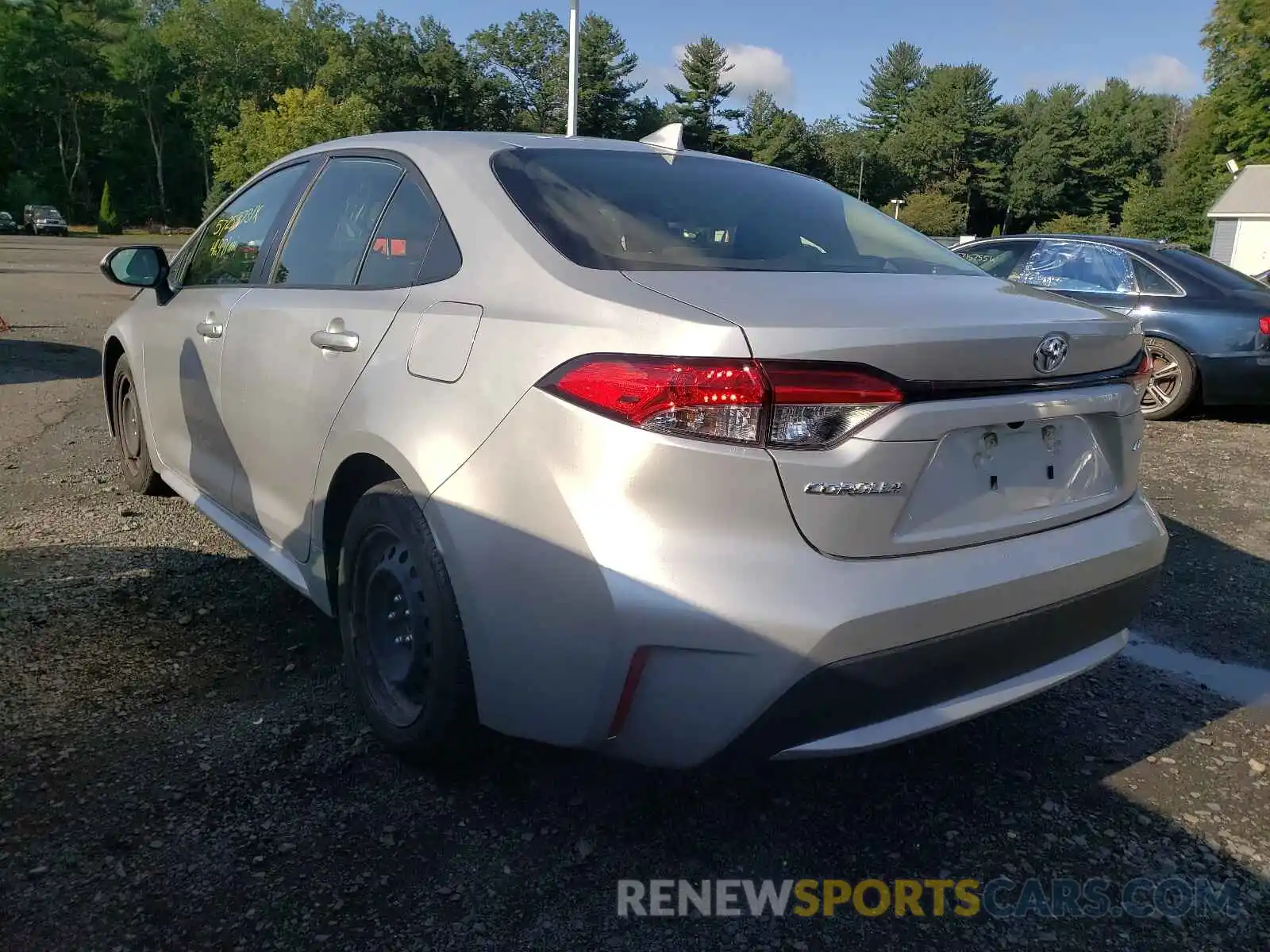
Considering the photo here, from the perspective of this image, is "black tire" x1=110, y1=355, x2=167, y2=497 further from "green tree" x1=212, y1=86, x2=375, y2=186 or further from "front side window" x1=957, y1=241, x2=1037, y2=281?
"green tree" x1=212, y1=86, x2=375, y2=186

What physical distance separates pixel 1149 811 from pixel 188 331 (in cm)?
359

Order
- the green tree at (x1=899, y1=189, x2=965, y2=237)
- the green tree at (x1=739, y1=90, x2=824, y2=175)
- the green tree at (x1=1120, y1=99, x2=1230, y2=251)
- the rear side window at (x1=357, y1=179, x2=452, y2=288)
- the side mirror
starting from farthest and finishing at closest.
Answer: the green tree at (x1=739, y1=90, x2=824, y2=175)
the green tree at (x1=899, y1=189, x2=965, y2=237)
the green tree at (x1=1120, y1=99, x2=1230, y2=251)
the side mirror
the rear side window at (x1=357, y1=179, x2=452, y2=288)

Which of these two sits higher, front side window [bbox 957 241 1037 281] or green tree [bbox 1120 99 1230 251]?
green tree [bbox 1120 99 1230 251]

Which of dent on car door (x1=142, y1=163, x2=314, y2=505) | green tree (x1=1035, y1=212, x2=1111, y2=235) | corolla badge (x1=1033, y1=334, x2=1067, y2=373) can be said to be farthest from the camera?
green tree (x1=1035, y1=212, x2=1111, y2=235)

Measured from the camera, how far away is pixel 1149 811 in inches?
102

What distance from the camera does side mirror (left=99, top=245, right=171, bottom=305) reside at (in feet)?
13.6

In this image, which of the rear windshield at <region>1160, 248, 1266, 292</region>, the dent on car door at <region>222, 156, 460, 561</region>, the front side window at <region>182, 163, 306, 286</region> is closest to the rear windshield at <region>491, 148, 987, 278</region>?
the dent on car door at <region>222, 156, 460, 561</region>

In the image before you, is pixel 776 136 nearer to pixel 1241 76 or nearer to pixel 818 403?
pixel 1241 76

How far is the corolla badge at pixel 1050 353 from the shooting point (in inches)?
87.6

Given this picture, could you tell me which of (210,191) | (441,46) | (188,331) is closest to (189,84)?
(210,191)

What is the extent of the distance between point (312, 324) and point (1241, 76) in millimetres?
62399

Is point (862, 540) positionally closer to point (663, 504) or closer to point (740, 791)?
Answer: point (663, 504)

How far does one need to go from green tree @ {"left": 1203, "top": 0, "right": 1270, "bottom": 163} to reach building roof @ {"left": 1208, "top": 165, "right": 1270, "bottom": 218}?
10967mm

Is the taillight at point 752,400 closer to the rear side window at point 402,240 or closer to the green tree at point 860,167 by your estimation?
the rear side window at point 402,240
